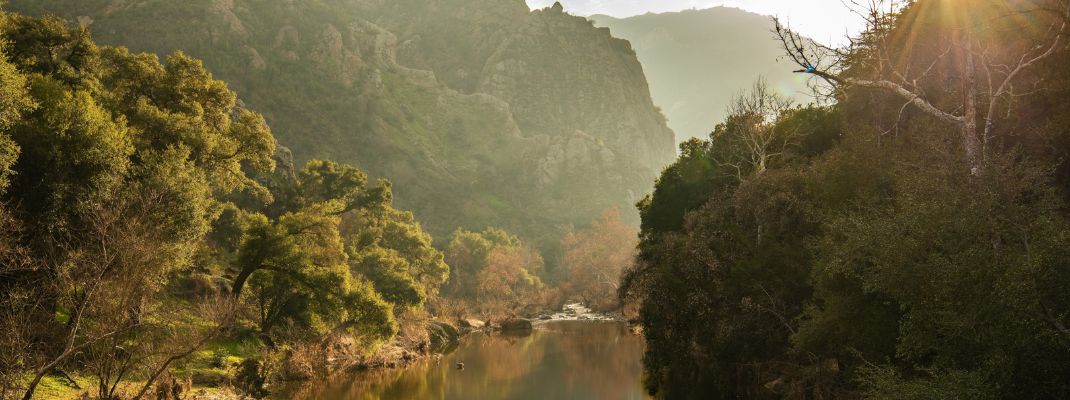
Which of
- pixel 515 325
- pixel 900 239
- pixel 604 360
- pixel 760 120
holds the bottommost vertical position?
pixel 604 360

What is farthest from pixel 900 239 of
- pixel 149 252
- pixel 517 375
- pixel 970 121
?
pixel 517 375

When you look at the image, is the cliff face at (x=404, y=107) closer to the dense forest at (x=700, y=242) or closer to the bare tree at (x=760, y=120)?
the dense forest at (x=700, y=242)

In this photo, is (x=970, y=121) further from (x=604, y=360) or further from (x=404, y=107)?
(x=404, y=107)

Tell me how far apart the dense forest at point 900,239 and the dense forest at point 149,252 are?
1865 cm

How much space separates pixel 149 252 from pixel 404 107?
146385 millimetres

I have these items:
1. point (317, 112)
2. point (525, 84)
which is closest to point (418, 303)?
point (317, 112)

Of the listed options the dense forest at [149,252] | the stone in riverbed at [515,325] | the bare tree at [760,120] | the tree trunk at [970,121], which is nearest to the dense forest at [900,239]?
the tree trunk at [970,121]

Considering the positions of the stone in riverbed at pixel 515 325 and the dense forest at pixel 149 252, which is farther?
the stone in riverbed at pixel 515 325

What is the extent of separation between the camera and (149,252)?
19.3 meters

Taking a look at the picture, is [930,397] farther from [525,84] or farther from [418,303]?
[525,84]

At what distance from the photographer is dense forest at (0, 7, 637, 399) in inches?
724

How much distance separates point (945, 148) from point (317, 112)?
5403 inches

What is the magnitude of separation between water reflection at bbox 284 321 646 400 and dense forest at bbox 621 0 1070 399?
5704 mm

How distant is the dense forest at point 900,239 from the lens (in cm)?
1173
